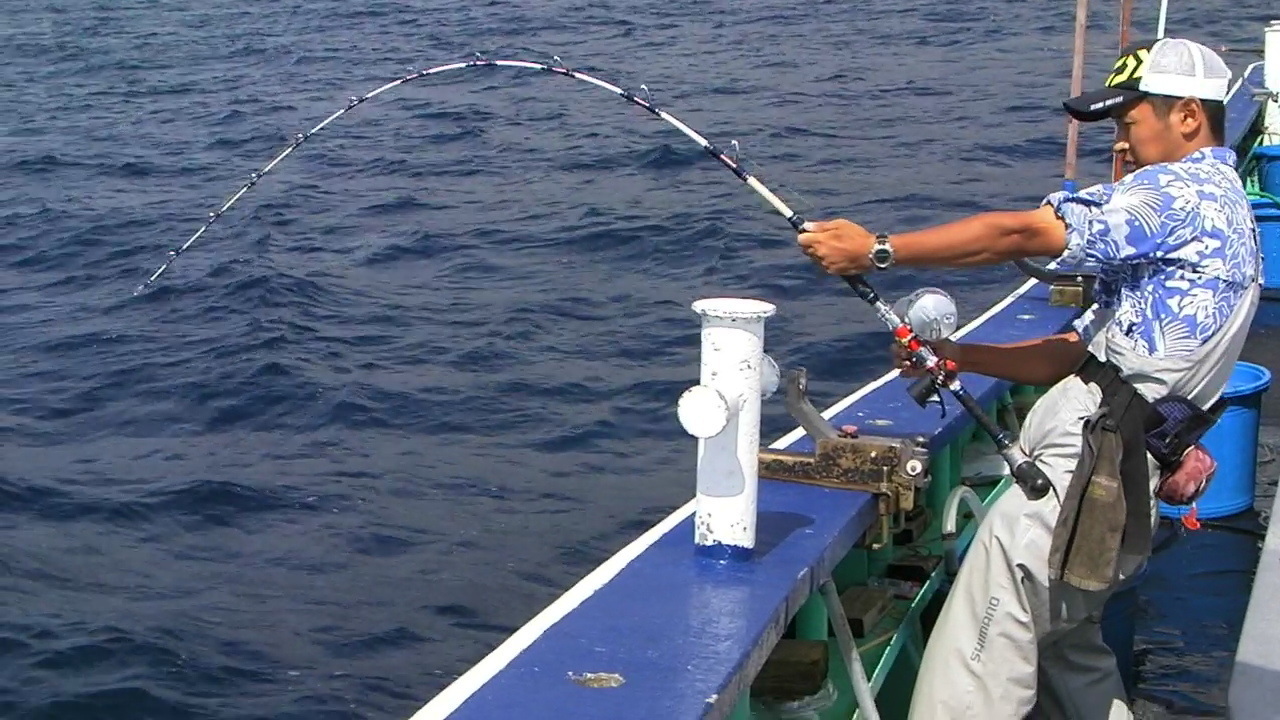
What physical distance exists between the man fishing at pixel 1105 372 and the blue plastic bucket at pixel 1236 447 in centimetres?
205

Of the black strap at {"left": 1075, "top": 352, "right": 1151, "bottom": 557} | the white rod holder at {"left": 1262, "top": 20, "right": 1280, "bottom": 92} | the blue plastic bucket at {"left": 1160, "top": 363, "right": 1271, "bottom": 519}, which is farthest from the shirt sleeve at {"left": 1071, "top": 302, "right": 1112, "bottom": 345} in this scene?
the white rod holder at {"left": 1262, "top": 20, "right": 1280, "bottom": 92}

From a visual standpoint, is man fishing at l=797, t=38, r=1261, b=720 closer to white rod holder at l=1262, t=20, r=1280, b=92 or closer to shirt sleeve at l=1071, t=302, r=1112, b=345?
shirt sleeve at l=1071, t=302, r=1112, b=345

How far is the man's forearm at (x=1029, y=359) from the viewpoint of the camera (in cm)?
392

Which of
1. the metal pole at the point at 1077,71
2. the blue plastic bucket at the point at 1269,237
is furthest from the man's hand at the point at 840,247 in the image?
the blue plastic bucket at the point at 1269,237

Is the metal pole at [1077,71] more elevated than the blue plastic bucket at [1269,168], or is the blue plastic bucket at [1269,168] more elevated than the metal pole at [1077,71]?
the metal pole at [1077,71]

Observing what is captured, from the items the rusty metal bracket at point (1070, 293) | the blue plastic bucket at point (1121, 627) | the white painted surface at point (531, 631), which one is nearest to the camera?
the white painted surface at point (531, 631)

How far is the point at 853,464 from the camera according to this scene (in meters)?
4.11

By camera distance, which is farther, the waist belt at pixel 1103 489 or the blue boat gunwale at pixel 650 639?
the waist belt at pixel 1103 489

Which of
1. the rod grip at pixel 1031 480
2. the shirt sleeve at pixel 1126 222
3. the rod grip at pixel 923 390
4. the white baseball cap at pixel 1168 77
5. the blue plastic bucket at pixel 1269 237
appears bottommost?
the blue plastic bucket at pixel 1269 237

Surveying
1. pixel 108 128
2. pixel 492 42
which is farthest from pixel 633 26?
pixel 108 128

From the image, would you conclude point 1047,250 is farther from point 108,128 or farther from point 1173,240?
point 108,128

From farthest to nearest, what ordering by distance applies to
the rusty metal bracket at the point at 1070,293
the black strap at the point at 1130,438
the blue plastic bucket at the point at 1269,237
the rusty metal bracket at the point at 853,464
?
the blue plastic bucket at the point at 1269,237, the rusty metal bracket at the point at 1070,293, the rusty metal bracket at the point at 853,464, the black strap at the point at 1130,438

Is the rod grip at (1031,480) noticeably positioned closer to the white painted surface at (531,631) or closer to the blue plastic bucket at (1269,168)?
the white painted surface at (531,631)

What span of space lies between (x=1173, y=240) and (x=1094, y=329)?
525 millimetres
